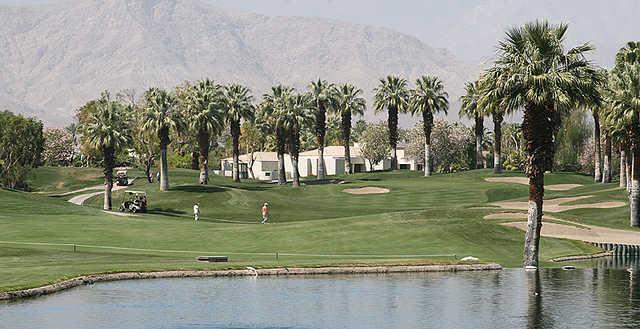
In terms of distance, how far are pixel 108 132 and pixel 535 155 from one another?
61.0m

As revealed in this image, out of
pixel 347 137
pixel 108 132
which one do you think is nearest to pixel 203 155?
pixel 108 132

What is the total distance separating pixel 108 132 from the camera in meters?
108

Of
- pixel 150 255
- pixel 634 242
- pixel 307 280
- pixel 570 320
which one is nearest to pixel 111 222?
pixel 150 255

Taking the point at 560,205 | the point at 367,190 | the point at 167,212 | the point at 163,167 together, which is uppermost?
the point at 163,167

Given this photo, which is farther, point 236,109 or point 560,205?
point 236,109

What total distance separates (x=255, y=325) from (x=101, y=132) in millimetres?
→ 71918

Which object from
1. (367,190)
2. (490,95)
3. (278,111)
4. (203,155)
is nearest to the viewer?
(490,95)

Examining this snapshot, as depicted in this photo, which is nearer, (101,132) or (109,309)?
(109,309)

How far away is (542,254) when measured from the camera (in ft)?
216

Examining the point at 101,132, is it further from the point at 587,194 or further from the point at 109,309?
the point at 109,309

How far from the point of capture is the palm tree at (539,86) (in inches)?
2203

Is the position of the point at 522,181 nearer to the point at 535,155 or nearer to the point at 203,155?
the point at 203,155

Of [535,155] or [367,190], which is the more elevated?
[535,155]

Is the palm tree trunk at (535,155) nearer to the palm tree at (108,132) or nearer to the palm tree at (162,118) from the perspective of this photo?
the palm tree at (108,132)
